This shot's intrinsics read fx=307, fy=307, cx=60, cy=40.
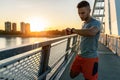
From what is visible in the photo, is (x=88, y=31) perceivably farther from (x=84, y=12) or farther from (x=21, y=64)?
(x=21, y=64)

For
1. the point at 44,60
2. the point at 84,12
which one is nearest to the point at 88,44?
the point at 84,12

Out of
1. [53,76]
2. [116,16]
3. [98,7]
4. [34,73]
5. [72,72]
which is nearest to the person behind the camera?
[34,73]

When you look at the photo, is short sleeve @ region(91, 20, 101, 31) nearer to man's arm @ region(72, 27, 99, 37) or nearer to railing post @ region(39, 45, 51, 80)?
man's arm @ region(72, 27, 99, 37)

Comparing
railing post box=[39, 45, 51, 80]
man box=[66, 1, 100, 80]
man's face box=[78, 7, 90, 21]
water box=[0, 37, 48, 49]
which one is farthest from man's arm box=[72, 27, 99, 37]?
railing post box=[39, 45, 51, 80]

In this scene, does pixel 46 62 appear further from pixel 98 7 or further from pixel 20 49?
pixel 98 7

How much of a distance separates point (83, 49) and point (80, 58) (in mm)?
158

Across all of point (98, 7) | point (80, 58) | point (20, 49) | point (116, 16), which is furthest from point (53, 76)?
point (98, 7)

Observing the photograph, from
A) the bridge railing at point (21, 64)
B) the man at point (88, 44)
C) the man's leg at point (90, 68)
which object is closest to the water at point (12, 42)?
the bridge railing at point (21, 64)

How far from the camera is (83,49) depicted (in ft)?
14.8

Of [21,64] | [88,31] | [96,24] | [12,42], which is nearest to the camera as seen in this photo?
[21,64]

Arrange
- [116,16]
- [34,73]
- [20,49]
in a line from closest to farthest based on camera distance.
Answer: [20,49] < [34,73] < [116,16]

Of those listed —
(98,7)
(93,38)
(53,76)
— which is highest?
(98,7)

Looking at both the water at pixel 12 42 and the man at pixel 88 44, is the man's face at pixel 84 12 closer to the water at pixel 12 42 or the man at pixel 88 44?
the man at pixel 88 44

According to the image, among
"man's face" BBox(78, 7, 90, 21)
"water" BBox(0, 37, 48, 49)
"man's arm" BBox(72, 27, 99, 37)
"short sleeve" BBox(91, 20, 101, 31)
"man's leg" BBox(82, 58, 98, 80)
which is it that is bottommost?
"man's leg" BBox(82, 58, 98, 80)
